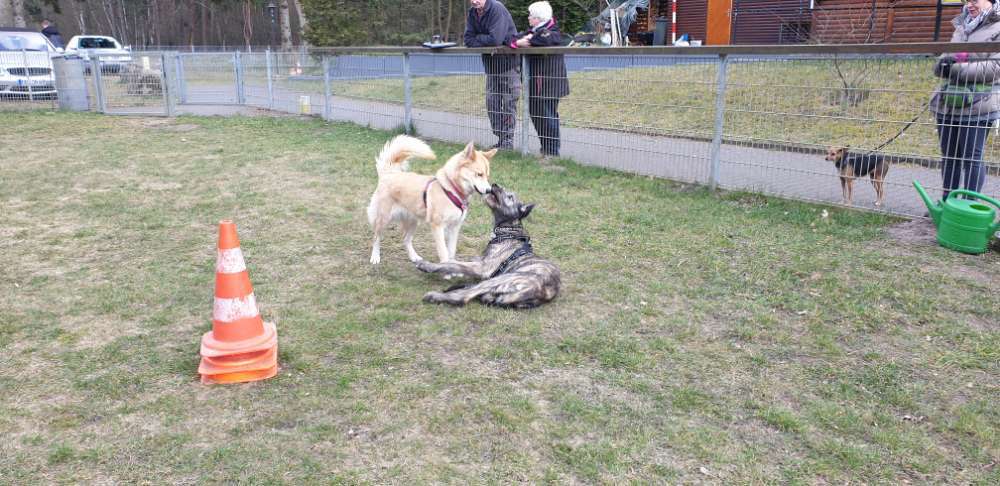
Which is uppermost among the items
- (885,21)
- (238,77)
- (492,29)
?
(885,21)

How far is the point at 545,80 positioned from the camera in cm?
852

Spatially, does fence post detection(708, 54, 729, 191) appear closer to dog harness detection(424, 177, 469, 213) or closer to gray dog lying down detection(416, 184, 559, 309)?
gray dog lying down detection(416, 184, 559, 309)

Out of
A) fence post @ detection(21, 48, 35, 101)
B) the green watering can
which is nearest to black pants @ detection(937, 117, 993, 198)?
the green watering can

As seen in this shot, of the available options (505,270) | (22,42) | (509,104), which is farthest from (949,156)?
(22,42)

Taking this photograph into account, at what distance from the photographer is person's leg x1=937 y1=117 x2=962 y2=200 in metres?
5.53

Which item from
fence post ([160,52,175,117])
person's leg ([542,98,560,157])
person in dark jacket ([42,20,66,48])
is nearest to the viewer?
person's leg ([542,98,560,157])

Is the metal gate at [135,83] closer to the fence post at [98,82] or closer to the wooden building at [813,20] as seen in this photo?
the fence post at [98,82]

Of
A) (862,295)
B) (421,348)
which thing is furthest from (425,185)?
(862,295)

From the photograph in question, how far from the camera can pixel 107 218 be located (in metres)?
6.12

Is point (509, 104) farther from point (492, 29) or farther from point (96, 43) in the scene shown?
point (96, 43)

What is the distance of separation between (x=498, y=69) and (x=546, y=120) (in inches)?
41.4

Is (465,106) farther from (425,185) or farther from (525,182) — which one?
(425,185)

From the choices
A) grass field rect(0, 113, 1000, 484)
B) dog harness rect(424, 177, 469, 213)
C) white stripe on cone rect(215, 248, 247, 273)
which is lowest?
grass field rect(0, 113, 1000, 484)

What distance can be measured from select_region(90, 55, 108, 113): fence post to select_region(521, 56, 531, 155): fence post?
34.0ft
